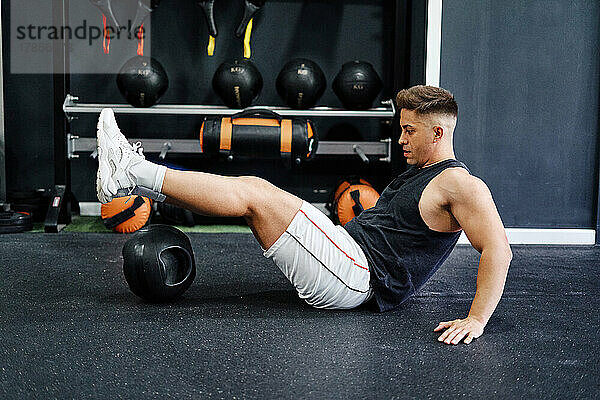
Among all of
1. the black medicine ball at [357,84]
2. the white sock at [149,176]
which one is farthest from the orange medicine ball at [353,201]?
the white sock at [149,176]

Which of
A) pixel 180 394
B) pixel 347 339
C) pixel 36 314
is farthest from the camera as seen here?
pixel 36 314

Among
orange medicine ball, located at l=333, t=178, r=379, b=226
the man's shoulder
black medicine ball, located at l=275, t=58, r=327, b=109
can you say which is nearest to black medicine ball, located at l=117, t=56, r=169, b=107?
black medicine ball, located at l=275, t=58, r=327, b=109

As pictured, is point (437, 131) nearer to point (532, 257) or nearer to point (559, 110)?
point (532, 257)

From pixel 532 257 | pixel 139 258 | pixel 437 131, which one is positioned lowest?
pixel 532 257

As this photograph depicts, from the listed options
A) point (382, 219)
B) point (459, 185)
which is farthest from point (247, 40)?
point (459, 185)

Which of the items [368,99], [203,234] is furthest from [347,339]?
[368,99]

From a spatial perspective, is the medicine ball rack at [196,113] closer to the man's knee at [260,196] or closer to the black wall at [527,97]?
the black wall at [527,97]

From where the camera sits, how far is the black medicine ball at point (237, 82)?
4.27m

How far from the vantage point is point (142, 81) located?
425 centimetres

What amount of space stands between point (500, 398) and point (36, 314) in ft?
5.12

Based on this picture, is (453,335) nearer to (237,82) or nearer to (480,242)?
(480,242)

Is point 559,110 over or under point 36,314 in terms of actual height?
over

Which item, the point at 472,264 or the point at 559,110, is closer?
the point at 472,264

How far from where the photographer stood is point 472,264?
346 centimetres
